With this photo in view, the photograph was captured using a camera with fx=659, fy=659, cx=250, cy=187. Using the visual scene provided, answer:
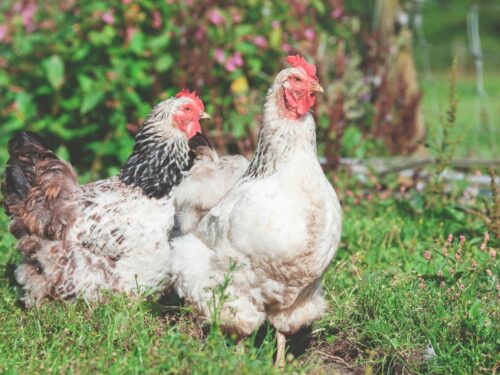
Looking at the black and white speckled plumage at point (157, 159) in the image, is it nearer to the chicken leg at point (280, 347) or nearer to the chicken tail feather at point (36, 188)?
the chicken tail feather at point (36, 188)

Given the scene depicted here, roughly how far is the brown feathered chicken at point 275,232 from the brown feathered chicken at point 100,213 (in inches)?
19.7

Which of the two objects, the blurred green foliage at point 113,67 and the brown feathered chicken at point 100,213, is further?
the blurred green foliage at point 113,67

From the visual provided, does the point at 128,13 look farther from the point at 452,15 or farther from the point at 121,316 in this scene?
the point at 452,15

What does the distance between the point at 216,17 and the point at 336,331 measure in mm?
3826

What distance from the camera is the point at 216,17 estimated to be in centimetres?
636

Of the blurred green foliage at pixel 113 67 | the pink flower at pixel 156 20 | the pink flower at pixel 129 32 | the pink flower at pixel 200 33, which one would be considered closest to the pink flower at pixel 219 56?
the blurred green foliage at pixel 113 67

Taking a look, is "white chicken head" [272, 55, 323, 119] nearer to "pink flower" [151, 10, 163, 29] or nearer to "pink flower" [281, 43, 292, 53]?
"pink flower" [151, 10, 163, 29]

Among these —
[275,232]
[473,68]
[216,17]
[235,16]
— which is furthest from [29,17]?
[473,68]

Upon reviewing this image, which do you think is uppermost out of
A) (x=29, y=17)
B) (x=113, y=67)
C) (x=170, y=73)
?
(x=29, y=17)

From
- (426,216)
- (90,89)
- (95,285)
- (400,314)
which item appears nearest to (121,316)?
(95,285)

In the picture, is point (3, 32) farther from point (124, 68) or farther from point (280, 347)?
point (280, 347)

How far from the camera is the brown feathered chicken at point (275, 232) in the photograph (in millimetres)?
2986

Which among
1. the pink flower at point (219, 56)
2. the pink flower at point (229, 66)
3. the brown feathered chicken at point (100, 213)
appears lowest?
the brown feathered chicken at point (100, 213)

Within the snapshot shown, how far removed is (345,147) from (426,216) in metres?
1.90
